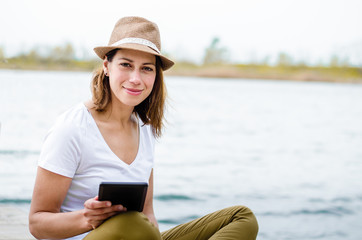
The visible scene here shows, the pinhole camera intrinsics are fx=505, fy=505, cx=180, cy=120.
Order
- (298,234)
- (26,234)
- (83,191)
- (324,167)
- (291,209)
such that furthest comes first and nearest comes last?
(324,167), (291,209), (298,234), (26,234), (83,191)

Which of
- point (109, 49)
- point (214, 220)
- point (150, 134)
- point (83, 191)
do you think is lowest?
point (214, 220)

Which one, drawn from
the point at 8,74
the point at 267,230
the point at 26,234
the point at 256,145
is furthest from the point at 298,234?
the point at 8,74

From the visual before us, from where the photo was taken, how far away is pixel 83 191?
70.8 inches

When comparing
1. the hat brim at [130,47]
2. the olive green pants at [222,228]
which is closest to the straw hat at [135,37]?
the hat brim at [130,47]

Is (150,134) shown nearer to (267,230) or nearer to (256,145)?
(267,230)

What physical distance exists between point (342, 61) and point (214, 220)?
75.3 meters

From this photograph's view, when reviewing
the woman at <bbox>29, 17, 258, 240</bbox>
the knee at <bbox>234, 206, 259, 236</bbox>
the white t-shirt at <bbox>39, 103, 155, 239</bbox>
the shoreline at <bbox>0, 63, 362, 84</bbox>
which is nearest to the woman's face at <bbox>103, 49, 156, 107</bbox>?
the woman at <bbox>29, 17, 258, 240</bbox>

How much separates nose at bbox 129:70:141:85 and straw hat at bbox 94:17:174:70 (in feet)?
0.32

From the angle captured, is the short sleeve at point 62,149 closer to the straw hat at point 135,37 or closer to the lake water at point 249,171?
the straw hat at point 135,37

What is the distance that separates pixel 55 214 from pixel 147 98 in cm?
69

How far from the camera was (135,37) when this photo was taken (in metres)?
1.87

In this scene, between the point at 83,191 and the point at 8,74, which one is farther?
the point at 8,74

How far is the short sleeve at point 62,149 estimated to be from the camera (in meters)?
1.66

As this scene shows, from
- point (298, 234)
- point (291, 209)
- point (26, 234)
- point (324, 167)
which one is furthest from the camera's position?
point (324, 167)
